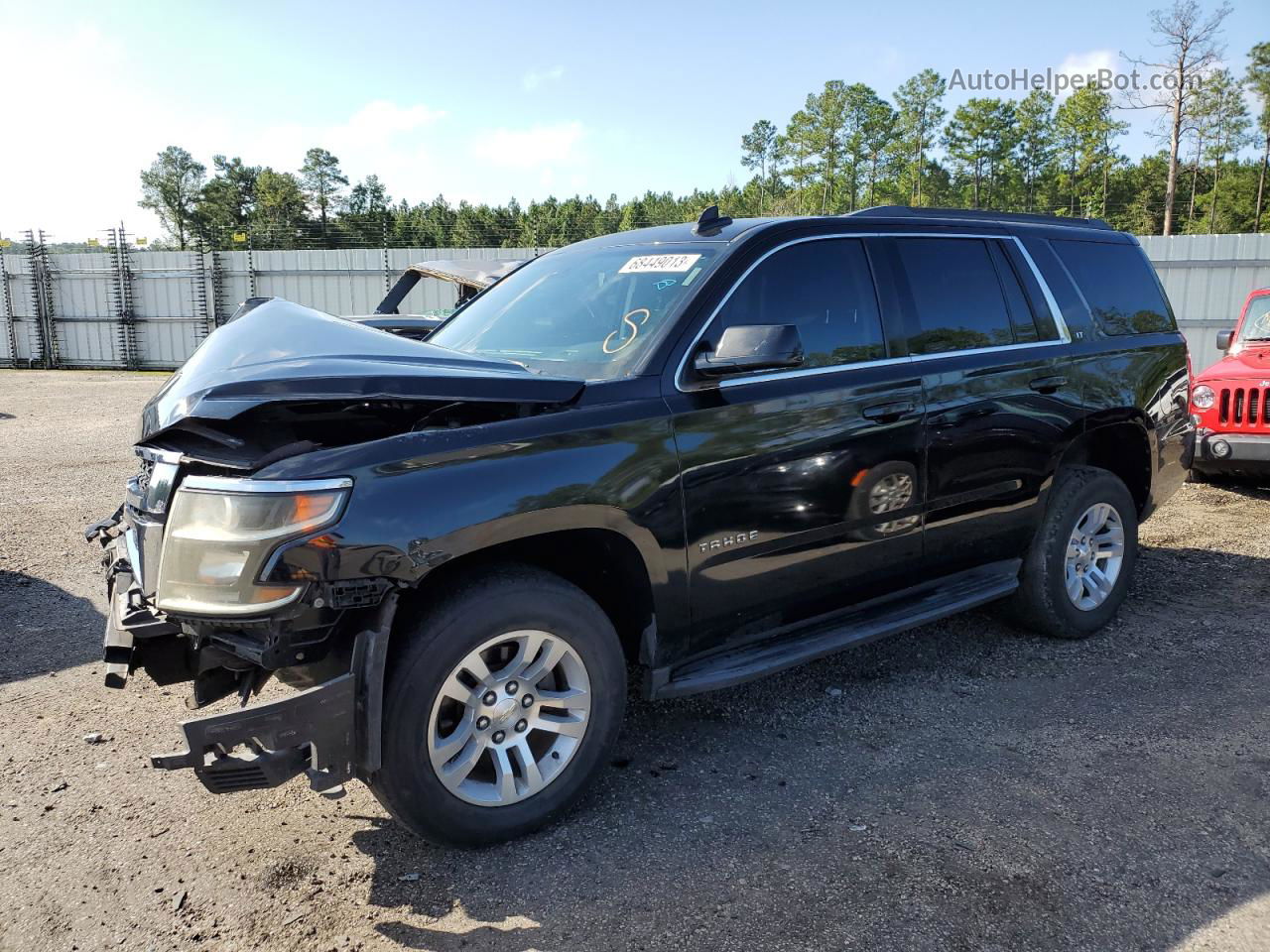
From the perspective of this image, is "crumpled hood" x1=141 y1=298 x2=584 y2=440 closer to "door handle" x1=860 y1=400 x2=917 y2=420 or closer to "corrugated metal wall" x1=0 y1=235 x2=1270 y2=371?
"door handle" x1=860 y1=400 x2=917 y2=420

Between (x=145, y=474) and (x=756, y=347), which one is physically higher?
(x=756, y=347)

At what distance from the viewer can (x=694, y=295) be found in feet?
11.0

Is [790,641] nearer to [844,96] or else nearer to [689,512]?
[689,512]

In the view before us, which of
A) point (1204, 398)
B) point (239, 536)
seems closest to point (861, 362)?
point (239, 536)

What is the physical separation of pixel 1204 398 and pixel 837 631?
19.4 feet

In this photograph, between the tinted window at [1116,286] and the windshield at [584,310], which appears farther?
the tinted window at [1116,286]

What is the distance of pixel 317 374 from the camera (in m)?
2.69

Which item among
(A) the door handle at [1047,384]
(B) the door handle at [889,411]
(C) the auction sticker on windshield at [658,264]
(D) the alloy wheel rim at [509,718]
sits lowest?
(D) the alloy wheel rim at [509,718]

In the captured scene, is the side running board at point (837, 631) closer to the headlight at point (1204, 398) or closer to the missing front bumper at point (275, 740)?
the missing front bumper at point (275, 740)

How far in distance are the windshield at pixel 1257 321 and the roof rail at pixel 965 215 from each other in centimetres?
444

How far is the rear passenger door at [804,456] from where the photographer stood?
3.24m

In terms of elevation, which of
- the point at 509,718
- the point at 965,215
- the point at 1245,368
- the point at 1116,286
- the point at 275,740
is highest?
the point at 965,215

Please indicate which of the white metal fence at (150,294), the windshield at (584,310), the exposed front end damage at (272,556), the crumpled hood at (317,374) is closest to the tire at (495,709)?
the exposed front end damage at (272,556)

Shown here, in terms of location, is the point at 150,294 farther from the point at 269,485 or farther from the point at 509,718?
the point at 509,718
